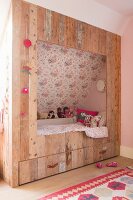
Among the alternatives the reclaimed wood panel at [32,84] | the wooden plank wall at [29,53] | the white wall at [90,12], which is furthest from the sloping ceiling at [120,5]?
the reclaimed wood panel at [32,84]

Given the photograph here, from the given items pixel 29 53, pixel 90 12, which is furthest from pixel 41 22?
pixel 90 12

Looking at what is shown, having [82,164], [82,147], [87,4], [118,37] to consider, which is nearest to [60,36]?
[87,4]

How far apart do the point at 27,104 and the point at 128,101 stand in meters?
2.03

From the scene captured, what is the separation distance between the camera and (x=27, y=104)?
8.91 ft

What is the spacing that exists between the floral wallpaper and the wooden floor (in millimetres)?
1352

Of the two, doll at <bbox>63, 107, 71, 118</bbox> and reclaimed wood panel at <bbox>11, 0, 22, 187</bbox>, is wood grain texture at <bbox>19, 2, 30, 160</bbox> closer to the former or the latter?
reclaimed wood panel at <bbox>11, 0, 22, 187</bbox>

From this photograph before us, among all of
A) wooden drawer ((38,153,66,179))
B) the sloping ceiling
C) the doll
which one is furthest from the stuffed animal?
the sloping ceiling

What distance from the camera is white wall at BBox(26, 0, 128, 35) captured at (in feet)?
9.51

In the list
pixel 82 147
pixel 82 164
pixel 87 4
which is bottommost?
pixel 82 164

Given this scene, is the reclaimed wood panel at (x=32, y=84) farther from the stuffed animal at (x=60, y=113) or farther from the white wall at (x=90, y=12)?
the stuffed animal at (x=60, y=113)

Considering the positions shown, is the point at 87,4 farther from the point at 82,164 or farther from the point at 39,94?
the point at 82,164

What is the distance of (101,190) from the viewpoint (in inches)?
97.7

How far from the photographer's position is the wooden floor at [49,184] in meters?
2.37

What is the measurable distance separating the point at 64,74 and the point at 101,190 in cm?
197
